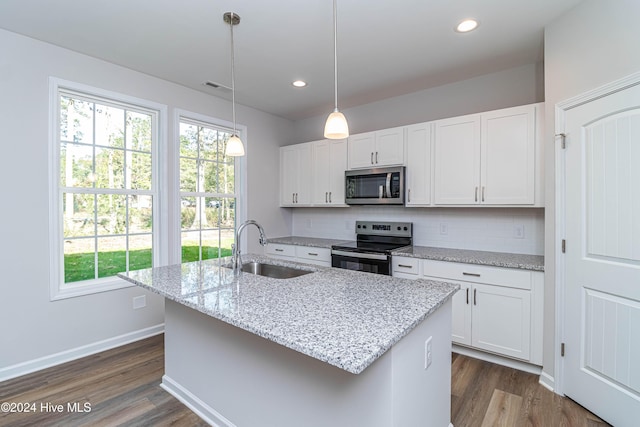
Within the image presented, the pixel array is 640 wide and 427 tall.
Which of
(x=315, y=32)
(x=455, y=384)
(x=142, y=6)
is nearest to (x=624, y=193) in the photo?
(x=455, y=384)

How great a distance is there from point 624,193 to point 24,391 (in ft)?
13.9

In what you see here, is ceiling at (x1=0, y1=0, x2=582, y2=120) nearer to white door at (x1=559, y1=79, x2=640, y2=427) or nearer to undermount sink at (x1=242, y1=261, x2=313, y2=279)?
white door at (x1=559, y1=79, x2=640, y2=427)

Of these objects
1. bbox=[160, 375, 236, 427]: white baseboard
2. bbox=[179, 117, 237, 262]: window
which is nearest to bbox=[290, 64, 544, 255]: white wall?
bbox=[179, 117, 237, 262]: window

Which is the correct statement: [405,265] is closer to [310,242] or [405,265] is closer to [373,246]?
[373,246]

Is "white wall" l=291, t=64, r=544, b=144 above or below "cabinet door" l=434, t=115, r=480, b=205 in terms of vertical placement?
above

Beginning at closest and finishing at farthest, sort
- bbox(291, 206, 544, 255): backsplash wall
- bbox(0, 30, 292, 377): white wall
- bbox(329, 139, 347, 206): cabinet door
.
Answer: bbox(0, 30, 292, 377): white wall
bbox(291, 206, 544, 255): backsplash wall
bbox(329, 139, 347, 206): cabinet door

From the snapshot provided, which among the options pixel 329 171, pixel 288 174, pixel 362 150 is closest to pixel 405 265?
pixel 362 150

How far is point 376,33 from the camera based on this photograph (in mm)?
2402

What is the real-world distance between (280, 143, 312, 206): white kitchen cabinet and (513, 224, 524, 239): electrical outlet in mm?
2441

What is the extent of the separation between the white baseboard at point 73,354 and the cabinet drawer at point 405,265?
2588 millimetres

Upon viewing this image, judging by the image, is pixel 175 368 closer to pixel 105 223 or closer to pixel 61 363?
pixel 61 363

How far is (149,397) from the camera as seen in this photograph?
7.17 feet

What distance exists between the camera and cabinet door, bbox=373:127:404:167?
3.43 metres

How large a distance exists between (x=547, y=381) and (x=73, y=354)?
12.8 ft
